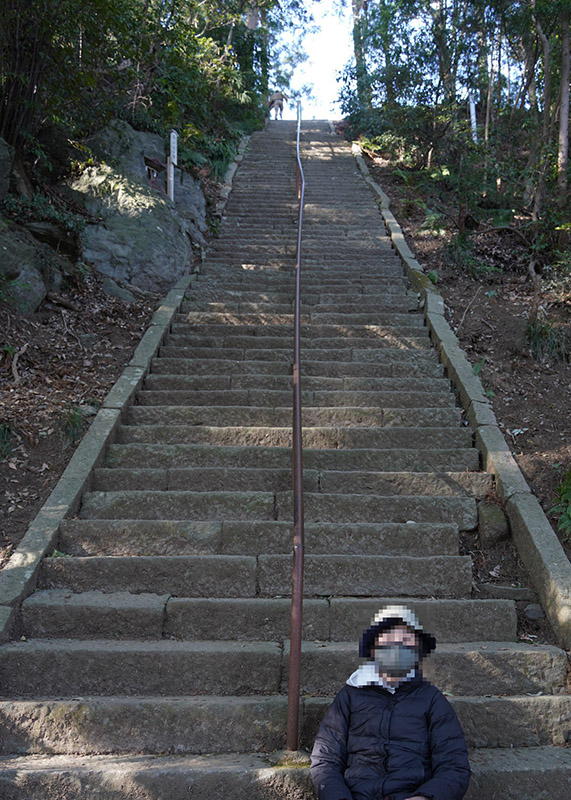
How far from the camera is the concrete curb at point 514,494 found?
11.0 ft

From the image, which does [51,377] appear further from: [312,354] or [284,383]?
[312,354]

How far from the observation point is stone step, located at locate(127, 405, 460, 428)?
16.9 ft

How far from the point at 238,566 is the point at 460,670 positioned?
130cm

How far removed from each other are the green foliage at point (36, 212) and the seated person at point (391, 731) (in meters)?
6.30

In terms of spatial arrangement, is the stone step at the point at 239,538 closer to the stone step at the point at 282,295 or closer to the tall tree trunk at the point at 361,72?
the stone step at the point at 282,295

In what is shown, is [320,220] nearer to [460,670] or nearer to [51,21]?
[51,21]

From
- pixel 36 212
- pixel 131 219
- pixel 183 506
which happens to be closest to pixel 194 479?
pixel 183 506

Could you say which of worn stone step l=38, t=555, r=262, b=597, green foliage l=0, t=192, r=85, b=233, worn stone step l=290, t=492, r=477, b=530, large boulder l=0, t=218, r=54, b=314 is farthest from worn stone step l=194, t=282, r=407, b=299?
worn stone step l=38, t=555, r=262, b=597

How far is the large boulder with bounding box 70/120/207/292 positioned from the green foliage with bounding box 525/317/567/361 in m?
4.25

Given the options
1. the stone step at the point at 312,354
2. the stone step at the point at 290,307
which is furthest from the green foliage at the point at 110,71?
the stone step at the point at 312,354

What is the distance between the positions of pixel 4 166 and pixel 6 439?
3807mm

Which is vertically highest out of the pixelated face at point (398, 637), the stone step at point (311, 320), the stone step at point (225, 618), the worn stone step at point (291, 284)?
the worn stone step at point (291, 284)

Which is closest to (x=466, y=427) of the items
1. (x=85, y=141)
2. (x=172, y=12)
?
(x=85, y=141)

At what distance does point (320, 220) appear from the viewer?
10188mm
